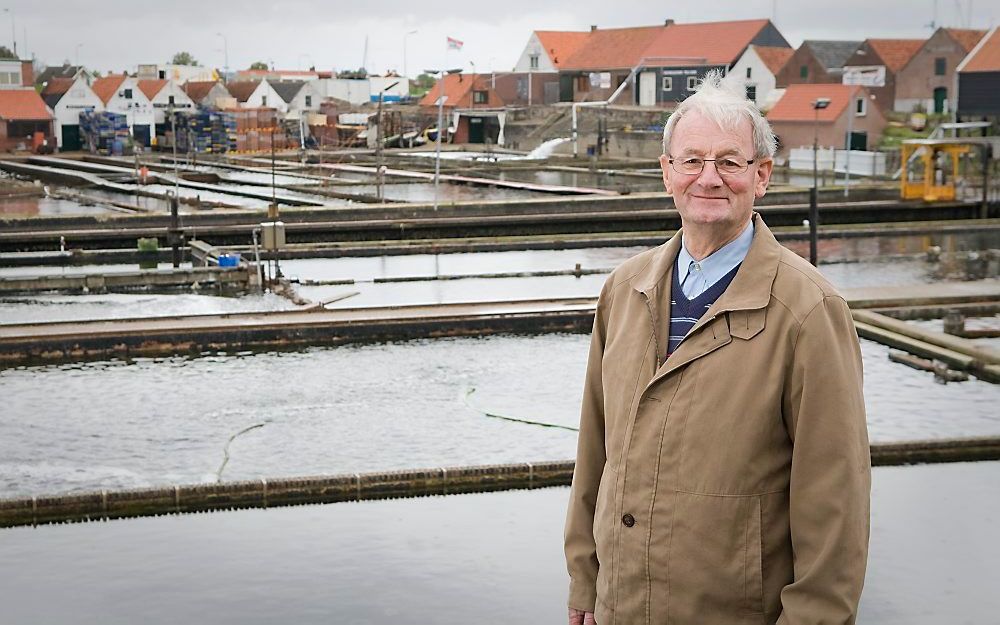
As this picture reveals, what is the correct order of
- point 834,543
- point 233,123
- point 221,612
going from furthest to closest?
point 233,123 < point 221,612 < point 834,543

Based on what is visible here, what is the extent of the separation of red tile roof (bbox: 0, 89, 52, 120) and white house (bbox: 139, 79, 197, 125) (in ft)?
22.6

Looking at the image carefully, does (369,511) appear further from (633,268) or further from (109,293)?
(109,293)

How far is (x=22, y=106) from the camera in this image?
6469cm

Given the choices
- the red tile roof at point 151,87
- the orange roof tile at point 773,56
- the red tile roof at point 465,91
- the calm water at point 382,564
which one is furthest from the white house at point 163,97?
the calm water at point 382,564

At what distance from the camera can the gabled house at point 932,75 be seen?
5203 cm

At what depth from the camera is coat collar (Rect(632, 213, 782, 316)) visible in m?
2.65

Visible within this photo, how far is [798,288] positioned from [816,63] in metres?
56.9

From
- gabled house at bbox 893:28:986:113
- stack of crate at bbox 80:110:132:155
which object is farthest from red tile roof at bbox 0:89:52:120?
gabled house at bbox 893:28:986:113

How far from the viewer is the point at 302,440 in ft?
36.3

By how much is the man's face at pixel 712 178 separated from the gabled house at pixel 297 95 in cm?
7928

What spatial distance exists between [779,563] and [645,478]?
33 cm

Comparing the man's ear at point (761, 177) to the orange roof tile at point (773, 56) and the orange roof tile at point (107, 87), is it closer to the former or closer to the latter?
the orange roof tile at point (773, 56)

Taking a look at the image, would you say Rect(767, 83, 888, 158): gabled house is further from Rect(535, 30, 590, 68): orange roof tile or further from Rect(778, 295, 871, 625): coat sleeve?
Rect(778, 295, 871, 625): coat sleeve

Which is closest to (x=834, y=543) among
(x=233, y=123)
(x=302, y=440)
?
(x=302, y=440)
